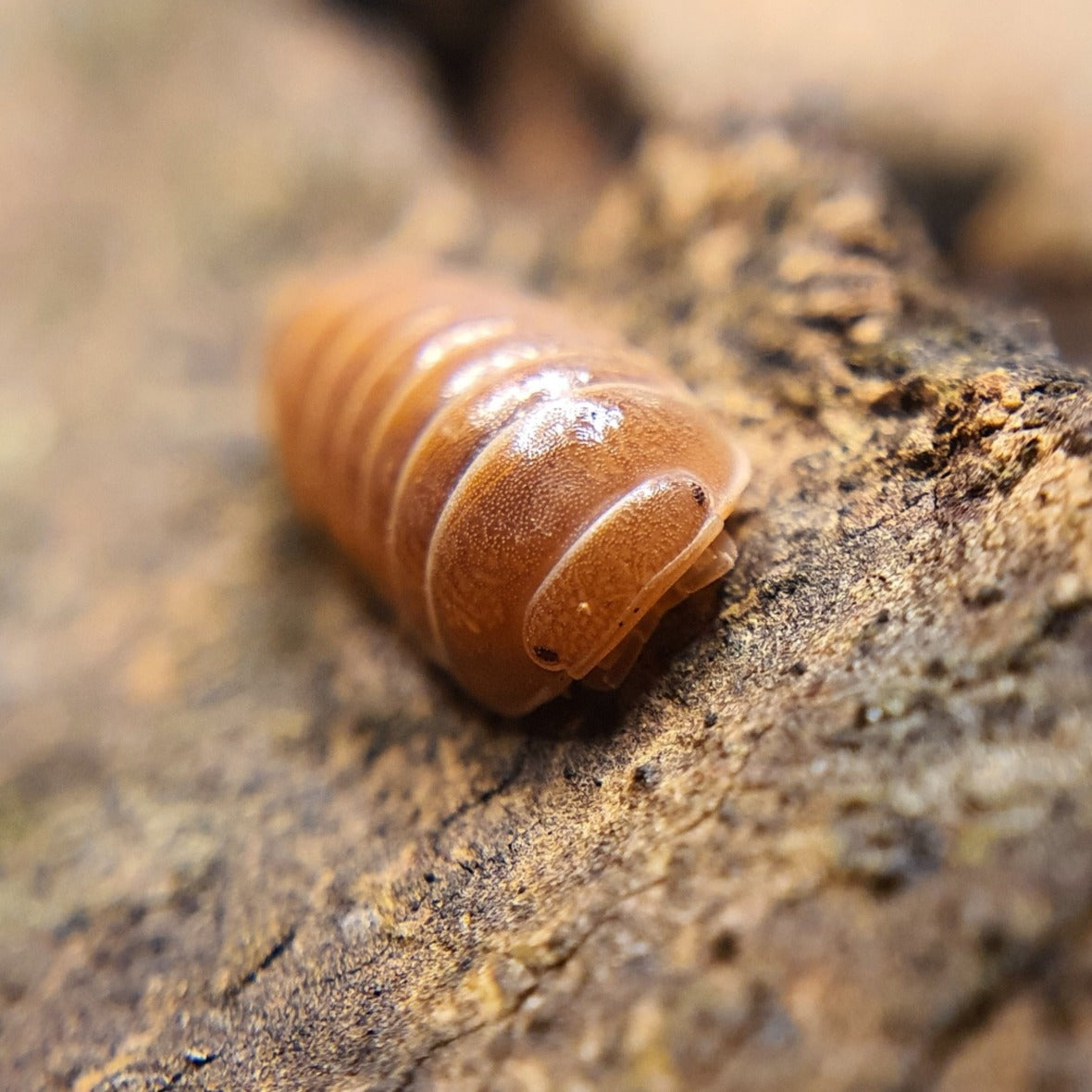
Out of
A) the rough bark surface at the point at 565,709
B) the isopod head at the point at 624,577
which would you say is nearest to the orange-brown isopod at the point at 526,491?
the isopod head at the point at 624,577

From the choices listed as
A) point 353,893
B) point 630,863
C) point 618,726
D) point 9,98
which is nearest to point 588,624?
point 618,726

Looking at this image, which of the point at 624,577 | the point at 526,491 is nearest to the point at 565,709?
the point at 624,577

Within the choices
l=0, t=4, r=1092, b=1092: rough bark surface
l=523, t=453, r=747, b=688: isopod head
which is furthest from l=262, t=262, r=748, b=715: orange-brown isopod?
l=0, t=4, r=1092, b=1092: rough bark surface

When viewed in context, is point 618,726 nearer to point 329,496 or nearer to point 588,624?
point 588,624

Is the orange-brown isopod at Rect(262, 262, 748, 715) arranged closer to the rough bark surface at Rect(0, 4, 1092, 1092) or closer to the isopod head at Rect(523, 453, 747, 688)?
the isopod head at Rect(523, 453, 747, 688)

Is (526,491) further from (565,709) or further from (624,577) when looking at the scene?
(565,709)

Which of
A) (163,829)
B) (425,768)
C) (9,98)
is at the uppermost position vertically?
(425,768)
